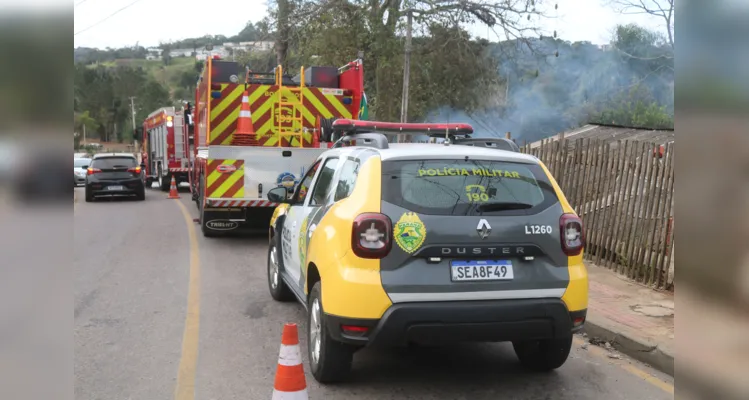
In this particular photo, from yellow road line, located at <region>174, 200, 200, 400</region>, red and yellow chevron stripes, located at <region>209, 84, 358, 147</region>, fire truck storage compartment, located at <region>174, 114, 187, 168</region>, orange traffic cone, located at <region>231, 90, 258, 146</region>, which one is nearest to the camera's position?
yellow road line, located at <region>174, 200, 200, 400</region>

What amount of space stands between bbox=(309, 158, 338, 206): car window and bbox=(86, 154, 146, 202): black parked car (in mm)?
15011

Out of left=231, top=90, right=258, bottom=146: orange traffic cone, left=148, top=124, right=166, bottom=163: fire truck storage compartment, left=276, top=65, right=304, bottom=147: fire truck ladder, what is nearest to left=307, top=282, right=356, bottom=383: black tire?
left=231, top=90, right=258, bottom=146: orange traffic cone

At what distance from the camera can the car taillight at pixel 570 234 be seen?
13.6 feet

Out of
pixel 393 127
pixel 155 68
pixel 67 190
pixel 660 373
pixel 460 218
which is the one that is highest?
pixel 155 68

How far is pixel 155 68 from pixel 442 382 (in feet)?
351

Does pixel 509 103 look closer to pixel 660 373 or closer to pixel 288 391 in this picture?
pixel 660 373

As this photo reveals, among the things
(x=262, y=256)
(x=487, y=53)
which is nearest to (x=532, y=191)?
(x=262, y=256)

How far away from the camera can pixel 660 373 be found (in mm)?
4855

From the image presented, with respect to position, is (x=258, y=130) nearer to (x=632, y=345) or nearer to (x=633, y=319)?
(x=633, y=319)

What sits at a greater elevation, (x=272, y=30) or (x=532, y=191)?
(x=272, y=30)

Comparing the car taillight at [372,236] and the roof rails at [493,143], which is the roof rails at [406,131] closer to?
the roof rails at [493,143]

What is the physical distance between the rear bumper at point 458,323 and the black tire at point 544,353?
54cm

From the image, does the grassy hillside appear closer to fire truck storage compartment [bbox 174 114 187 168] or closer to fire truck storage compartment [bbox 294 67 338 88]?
fire truck storage compartment [bbox 174 114 187 168]

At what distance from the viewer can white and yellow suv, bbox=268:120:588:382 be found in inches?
152
